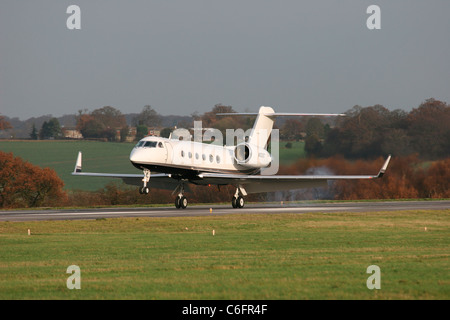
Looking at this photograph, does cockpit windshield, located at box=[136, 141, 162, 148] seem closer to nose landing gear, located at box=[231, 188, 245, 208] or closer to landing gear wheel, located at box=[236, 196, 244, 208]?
nose landing gear, located at box=[231, 188, 245, 208]

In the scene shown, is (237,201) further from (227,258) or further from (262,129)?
(227,258)

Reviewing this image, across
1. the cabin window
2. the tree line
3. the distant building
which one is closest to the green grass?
the distant building

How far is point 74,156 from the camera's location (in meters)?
91.4

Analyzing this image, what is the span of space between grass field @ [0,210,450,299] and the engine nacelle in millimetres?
15496

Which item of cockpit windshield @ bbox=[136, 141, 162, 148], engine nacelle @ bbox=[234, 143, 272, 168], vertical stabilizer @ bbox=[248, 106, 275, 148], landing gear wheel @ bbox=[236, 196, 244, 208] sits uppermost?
vertical stabilizer @ bbox=[248, 106, 275, 148]

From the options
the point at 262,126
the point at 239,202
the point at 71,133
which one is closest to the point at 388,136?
the point at 262,126

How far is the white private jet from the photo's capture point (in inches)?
1532

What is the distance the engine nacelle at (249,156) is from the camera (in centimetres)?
4559

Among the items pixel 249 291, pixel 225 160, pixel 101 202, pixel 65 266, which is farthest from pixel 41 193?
pixel 249 291

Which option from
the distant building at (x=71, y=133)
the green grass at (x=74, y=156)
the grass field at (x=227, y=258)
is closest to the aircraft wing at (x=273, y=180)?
the grass field at (x=227, y=258)

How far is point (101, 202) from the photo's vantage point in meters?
60.5

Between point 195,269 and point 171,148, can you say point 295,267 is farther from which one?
point 171,148

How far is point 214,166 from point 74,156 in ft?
171

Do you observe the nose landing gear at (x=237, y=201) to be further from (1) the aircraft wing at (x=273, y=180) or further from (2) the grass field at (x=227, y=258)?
Result: (2) the grass field at (x=227, y=258)
